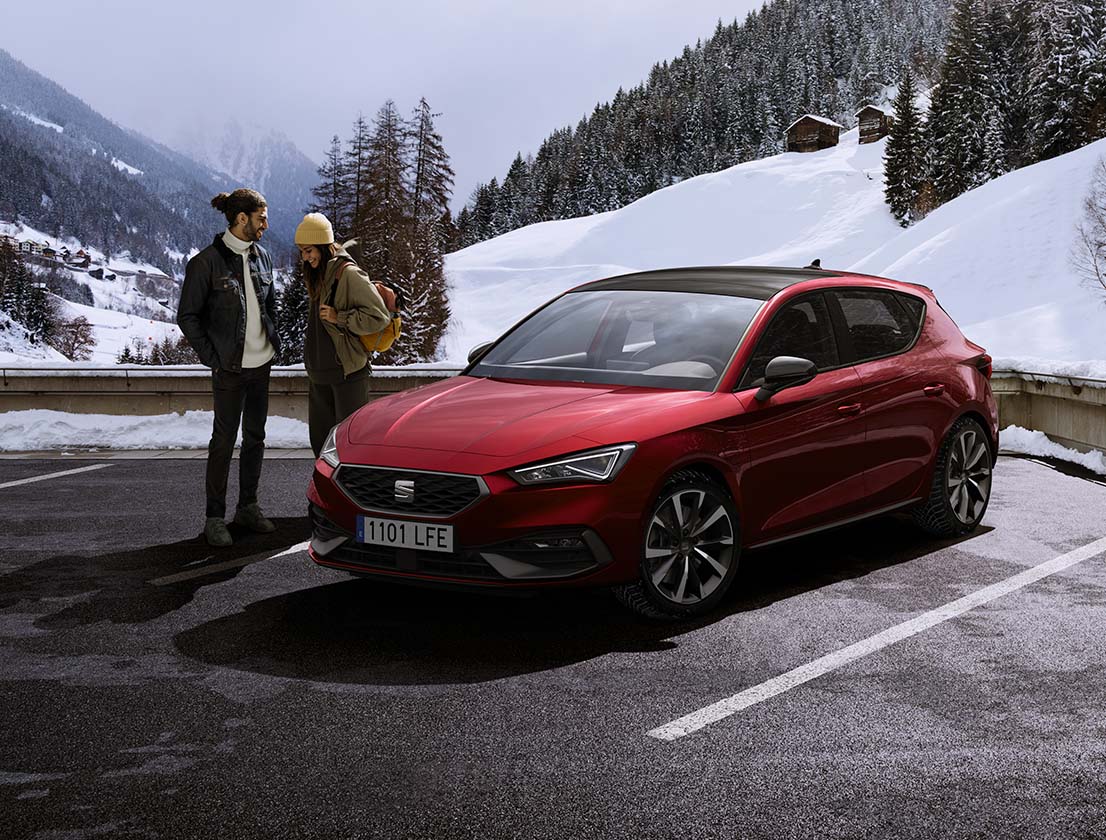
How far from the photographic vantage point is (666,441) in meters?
5.33

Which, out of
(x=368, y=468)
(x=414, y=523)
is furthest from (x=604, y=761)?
(x=368, y=468)

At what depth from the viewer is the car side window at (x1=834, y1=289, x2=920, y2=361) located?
6.79 m

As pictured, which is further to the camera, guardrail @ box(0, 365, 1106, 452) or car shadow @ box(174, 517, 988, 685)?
guardrail @ box(0, 365, 1106, 452)

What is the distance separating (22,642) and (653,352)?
326 cm

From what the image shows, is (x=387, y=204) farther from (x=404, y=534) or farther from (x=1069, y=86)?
(x=404, y=534)

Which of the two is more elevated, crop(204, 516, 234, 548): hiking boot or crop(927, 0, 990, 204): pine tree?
crop(927, 0, 990, 204): pine tree

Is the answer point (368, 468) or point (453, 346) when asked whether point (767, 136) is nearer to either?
point (453, 346)

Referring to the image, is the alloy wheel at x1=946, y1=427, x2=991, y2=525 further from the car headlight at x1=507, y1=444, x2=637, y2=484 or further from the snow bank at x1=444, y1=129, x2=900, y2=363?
the snow bank at x1=444, y1=129, x2=900, y2=363

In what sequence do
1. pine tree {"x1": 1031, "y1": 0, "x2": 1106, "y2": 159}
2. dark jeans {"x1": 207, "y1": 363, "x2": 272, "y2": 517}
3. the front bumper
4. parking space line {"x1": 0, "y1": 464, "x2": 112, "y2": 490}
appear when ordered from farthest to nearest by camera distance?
pine tree {"x1": 1031, "y1": 0, "x2": 1106, "y2": 159}, parking space line {"x1": 0, "y1": 464, "x2": 112, "y2": 490}, dark jeans {"x1": 207, "y1": 363, "x2": 272, "y2": 517}, the front bumper

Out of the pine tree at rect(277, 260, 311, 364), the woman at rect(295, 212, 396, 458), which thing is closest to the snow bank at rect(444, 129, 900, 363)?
the pine tree at rect(277, 260, 311, 364)

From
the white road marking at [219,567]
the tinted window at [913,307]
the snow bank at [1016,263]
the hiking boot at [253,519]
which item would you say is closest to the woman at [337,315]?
the hiking boot at [253,519]

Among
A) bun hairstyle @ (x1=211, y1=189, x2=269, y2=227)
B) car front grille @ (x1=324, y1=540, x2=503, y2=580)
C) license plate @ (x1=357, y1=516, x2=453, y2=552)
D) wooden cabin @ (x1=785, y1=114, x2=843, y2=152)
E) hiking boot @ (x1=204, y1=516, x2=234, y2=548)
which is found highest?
wooden cabin @ (x1=785, y1=114, x2=843, y2=152)

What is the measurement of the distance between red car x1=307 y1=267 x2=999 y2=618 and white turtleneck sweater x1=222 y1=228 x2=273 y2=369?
139 cm

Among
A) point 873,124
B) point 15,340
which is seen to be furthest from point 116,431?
point 873,124
